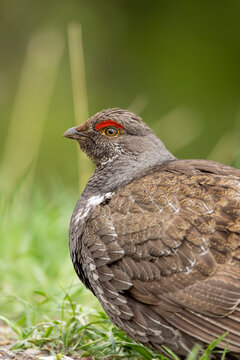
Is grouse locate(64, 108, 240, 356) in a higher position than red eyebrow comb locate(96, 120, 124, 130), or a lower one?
lower

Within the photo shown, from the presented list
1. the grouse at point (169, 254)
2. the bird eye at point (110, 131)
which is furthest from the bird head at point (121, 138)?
the grouse at point (169, 254)

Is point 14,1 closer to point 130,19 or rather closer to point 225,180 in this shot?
point 130,19

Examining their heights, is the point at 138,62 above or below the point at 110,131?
above

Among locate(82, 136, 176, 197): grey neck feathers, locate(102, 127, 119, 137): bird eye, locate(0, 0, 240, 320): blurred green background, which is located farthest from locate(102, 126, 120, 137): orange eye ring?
locate(0, 0, 240, 320): blurred green background

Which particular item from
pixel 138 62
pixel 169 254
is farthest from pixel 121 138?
pixel 138 62

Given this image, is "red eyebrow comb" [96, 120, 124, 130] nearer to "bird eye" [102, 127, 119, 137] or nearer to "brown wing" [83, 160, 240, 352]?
"bird eye" [102, 127, 119, 137]

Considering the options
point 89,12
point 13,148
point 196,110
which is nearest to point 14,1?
point 89,12

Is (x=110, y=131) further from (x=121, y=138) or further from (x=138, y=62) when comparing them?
(x=138, y=62)

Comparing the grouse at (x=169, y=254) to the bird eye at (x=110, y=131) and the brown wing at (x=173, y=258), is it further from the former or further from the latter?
the bird eye at (x=110, y=131)
